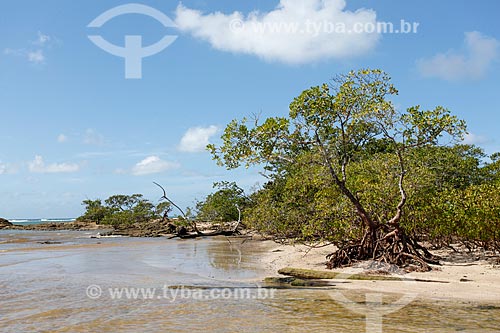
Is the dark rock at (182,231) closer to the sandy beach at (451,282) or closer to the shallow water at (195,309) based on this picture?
the sandy beach at (451,282)

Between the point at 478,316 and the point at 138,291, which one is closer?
the point at 478,316

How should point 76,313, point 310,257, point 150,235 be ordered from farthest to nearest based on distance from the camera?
1. point 150,235
2. point 310,257
3. point 76,313

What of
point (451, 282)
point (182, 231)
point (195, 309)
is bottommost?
point (195, 309)

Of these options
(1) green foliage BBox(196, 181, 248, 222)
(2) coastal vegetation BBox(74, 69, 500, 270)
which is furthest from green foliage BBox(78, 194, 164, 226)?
(2) coastal vegetation BBox(74, 69, 500, 270)

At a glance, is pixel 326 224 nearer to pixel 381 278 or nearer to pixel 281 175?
pixel 381 278

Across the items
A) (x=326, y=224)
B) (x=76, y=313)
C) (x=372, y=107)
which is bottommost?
(x=76, y=313)

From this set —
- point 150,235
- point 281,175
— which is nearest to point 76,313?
point 281,175

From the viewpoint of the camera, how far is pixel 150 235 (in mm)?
48875

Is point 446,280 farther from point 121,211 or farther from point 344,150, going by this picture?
point 121,211

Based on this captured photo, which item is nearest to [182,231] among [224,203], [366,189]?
[224,203]

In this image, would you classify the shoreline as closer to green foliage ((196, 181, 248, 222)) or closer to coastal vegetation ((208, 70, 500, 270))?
coastal vegetation ((208, 70, 500, 270))

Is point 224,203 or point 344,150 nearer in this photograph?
point 344,150

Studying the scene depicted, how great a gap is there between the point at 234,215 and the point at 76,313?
118ft

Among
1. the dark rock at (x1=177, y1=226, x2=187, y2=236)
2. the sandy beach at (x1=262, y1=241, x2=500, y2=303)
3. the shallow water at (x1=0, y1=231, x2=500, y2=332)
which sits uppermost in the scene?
the dark rock at (x1=177, y1=226, x2=187, y2=236)
